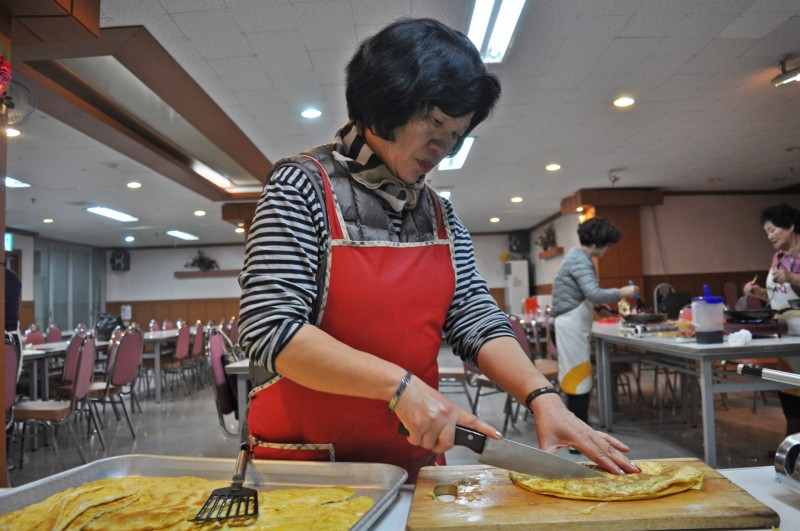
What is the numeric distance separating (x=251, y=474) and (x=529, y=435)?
12.8 ft

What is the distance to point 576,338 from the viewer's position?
4.04 m

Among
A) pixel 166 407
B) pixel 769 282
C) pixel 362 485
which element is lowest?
pixel 166 407

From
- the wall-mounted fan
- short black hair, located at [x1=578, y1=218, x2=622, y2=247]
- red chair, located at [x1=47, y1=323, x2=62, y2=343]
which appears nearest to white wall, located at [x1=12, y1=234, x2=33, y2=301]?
red chair, located at [x1=47, y1=323, x2=62, y2=343]

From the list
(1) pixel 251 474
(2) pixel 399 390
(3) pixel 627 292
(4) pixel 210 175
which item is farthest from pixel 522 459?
(4) pixel 210 175

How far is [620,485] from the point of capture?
848mm

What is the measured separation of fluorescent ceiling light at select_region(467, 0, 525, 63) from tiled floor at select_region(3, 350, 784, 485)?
284cm

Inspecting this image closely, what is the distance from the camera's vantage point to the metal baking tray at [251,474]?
0.90 metres

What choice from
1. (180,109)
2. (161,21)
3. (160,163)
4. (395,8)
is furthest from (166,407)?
(395,8)

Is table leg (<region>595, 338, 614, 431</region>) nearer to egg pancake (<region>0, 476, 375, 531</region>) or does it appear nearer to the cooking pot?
the cooking pot

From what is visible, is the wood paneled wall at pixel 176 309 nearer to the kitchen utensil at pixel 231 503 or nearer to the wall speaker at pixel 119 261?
the wall speaker at pixel 119 261

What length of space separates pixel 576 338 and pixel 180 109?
400 cm

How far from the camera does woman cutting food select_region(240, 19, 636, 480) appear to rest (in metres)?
0.86

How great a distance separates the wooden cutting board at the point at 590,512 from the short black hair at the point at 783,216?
3594mm

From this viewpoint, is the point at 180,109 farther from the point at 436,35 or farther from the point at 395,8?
the point at 436,35
